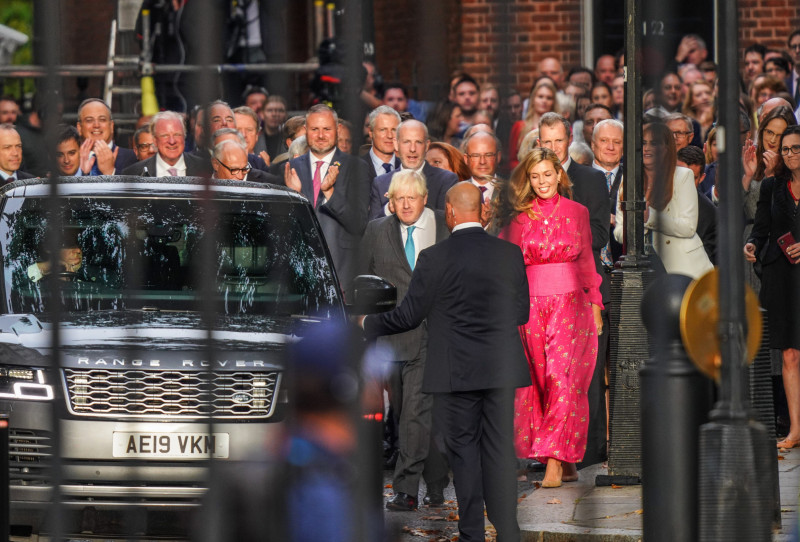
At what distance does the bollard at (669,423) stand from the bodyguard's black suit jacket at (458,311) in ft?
11.2

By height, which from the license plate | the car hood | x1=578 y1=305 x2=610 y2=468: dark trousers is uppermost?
the car hood

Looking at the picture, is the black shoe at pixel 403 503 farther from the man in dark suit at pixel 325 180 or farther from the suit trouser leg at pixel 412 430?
the man in dark suit at pixel 325 180

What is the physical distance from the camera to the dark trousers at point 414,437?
7859 mm

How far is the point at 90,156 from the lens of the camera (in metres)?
8.19

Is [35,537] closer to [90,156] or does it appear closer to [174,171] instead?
[174,171]

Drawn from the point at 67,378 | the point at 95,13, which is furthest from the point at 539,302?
the point at 95,13

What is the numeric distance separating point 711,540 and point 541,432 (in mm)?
5377

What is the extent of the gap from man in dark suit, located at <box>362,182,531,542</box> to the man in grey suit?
1.10 metres

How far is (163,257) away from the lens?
5531 millimetres

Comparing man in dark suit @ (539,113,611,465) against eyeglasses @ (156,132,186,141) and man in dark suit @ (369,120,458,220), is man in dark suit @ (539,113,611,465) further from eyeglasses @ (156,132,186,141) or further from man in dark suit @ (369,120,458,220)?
eyeglasses @ (156,132,186,141)

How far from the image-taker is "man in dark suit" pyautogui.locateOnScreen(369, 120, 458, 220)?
896cm

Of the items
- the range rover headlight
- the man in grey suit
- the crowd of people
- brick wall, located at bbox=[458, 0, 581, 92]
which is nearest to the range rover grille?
the range rover headlight

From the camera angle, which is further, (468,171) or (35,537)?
(468,171)

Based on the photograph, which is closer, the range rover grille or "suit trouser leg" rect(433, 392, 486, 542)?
the range rover grille
